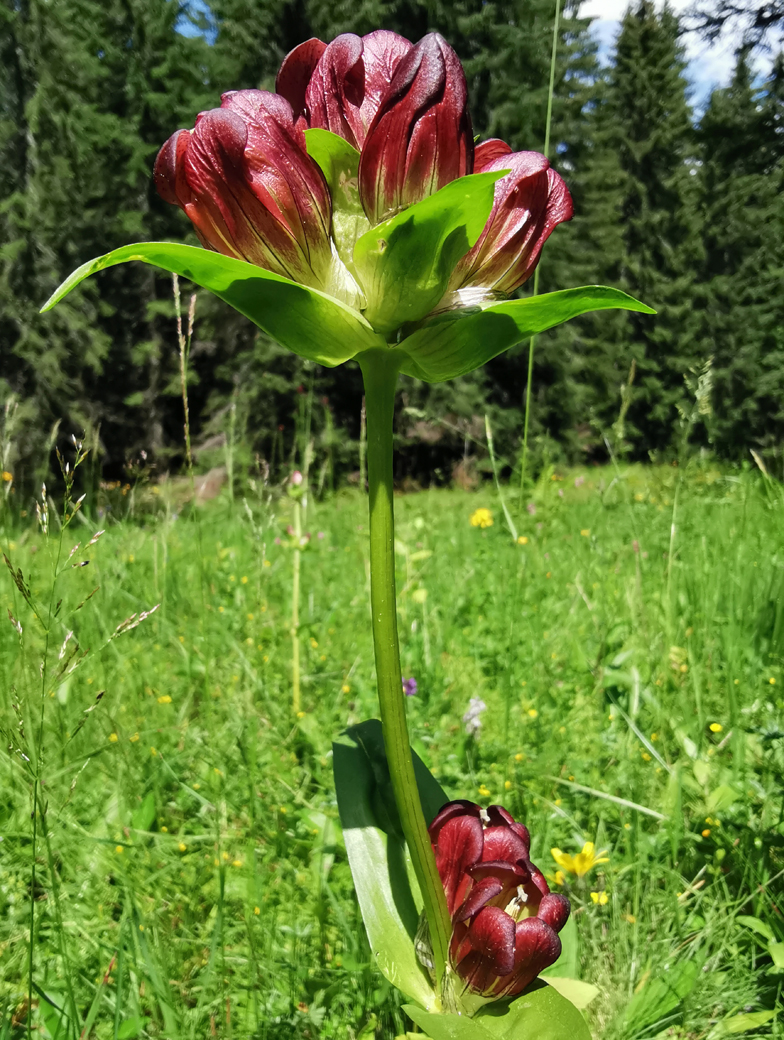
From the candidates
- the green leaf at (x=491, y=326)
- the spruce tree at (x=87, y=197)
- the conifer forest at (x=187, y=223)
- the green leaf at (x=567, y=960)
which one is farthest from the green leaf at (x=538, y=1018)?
the spruce tree at (x=87, y=197)

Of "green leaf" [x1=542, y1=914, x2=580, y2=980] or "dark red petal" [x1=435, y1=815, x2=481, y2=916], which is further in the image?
"green leaf" [x1=542, y1=914, x2=580, y2=980]

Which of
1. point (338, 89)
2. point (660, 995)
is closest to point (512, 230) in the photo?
point (338, 89)

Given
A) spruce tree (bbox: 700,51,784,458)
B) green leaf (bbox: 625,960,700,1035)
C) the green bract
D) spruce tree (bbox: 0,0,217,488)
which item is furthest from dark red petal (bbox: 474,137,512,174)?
spruce tree (bbox: 0,0,217,488)

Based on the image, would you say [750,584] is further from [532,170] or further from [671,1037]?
[532,170]

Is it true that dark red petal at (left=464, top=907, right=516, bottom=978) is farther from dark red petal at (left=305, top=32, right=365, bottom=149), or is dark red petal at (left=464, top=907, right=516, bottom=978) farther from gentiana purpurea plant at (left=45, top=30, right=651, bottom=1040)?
dark red petal at (left=305, top=32, right=365, bottom=149)

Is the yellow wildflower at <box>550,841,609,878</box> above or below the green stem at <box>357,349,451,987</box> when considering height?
below

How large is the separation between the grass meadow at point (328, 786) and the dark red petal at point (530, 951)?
0.39m

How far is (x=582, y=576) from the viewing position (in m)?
2.83

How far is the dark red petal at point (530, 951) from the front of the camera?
0.64 m

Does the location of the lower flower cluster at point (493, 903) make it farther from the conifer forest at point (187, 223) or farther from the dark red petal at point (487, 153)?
the conifer forest at point (187, 223)

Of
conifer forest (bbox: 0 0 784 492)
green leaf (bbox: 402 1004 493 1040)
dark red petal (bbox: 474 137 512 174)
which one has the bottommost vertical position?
green leaf (bbox: 402 1004 493 1040)

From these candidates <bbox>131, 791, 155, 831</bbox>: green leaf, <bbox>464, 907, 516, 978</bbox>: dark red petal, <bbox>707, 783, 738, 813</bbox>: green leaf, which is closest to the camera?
<bbox>464, 907, 516, 978</bbox>: dark red petal

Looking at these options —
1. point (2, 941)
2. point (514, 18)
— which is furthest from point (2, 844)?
point (514, 18)

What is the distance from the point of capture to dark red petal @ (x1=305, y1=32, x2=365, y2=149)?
0.62 m
